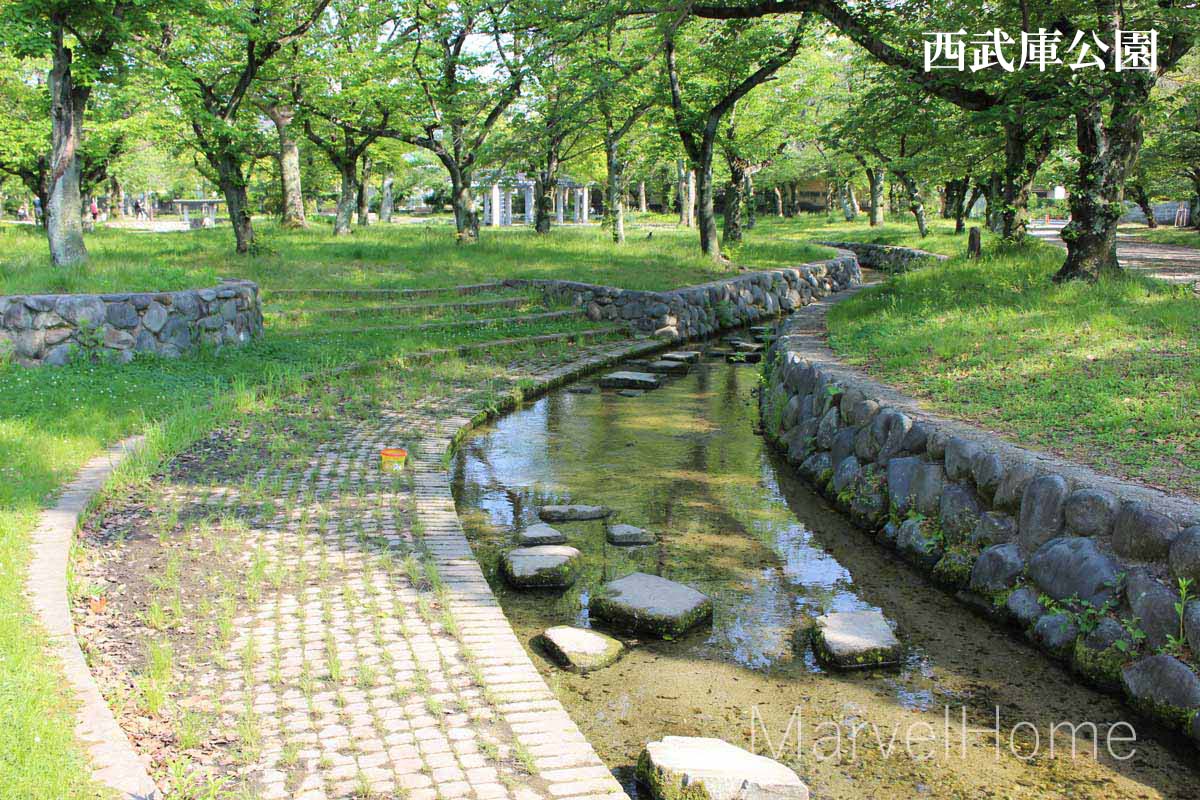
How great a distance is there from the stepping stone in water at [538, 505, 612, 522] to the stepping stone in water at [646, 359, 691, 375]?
6622 mm

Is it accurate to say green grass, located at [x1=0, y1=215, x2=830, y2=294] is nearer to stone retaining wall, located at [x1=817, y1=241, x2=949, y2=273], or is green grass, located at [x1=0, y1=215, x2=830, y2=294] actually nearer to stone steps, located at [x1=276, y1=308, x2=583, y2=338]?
stone steps, located at [x1=276, y1=308, x2=583, y2=338]

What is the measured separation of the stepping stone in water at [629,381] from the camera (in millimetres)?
12973

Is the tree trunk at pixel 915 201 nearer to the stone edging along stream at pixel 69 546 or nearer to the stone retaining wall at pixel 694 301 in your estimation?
the stone retaining wall at pixel 694 301

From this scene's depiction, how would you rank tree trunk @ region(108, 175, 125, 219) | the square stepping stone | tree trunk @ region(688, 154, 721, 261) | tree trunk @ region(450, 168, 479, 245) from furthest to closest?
tree trunk @ region(108, 175, 125, 219), tree trunk @ region(450, 168, 479, 245), tree trunk @ region(688, 154, 721, 261), the square stepping stone

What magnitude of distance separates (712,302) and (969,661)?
14214 millimetres

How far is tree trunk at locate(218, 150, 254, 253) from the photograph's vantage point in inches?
714

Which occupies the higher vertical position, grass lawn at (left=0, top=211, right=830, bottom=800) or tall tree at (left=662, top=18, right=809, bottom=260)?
tall tree at (left=662, top=18, right=809, bottom=260)

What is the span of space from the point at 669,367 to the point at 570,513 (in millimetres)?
6982

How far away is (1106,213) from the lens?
11.2 m

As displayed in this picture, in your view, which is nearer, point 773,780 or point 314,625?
point 773,780

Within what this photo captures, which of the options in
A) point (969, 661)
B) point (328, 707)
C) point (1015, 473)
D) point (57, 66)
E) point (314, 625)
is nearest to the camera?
point (328, 707)

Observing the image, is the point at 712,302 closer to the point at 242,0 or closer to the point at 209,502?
the point at 242,0

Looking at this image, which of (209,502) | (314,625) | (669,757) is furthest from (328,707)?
(209,502)

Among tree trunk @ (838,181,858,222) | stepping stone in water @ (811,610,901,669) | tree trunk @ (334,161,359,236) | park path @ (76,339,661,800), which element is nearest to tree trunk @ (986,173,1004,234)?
stepping stone in water @ (811,610,901,669)
